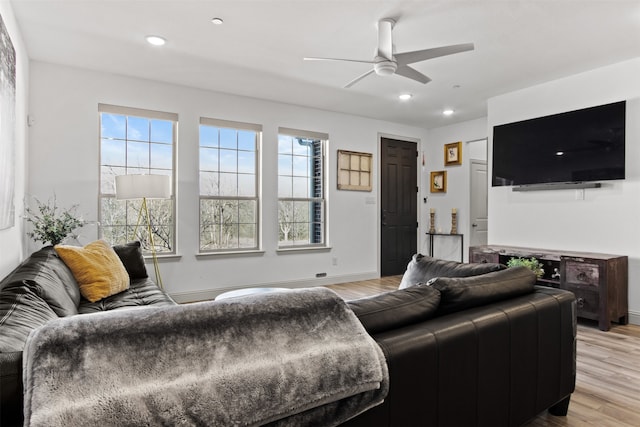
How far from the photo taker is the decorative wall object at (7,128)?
2324 mm

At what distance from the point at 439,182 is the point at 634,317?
3.52m

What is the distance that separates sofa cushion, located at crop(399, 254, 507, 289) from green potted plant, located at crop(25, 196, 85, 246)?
3025mm

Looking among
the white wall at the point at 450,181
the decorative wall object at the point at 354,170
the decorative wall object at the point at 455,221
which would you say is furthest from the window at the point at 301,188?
the decorative wall object at the point at 455,221

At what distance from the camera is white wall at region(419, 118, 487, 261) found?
6.36 meters

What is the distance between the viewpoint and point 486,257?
456cm

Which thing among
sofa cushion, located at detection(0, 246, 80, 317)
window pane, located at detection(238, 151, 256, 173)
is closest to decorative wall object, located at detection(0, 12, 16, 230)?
Result: sofa cushion, located at detection(0, 246, 80, 317)

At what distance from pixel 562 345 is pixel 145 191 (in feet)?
11.7

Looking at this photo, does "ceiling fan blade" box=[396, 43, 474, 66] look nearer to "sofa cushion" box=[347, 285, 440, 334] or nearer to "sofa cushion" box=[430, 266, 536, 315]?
"sofa cushion" box=[430, 266, 536, 315]

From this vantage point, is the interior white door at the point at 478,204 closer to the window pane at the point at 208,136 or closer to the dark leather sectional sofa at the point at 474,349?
the window pane at the point at 208,136

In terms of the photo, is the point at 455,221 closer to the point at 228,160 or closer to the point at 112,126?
the point at 228,160

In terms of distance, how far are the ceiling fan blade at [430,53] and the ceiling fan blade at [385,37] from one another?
9cm

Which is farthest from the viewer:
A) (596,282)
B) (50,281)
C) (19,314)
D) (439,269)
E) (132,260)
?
(596,282)

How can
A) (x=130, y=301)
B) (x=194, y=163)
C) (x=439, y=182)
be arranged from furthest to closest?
(x=439, y=182) < (x=194, y=163) < (x=130, y=301)

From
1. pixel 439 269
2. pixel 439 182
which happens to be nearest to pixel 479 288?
pixel 439 269
